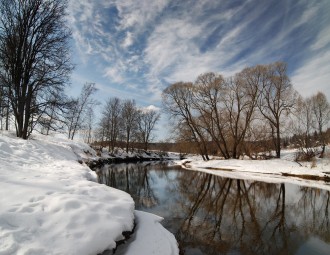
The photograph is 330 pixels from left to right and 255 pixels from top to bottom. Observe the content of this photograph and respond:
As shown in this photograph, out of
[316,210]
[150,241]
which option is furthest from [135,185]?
[150,241]

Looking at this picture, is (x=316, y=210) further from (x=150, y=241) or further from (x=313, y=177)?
(x=313, y=177)

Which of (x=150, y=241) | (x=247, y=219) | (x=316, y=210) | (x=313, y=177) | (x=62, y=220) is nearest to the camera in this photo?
(x=62, y=220)

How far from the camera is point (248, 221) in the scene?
8297mm

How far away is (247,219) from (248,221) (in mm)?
266

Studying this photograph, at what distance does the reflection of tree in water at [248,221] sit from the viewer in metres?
6.38

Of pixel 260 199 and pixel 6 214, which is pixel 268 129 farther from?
pixel 6 214

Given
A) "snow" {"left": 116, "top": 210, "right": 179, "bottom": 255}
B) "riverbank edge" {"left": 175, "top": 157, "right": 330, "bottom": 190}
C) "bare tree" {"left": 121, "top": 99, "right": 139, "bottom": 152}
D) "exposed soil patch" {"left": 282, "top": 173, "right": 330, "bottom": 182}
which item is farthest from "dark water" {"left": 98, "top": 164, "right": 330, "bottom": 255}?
"bare tree" {"left": 121, "top": 99, "right": 139, "bottom": 152}

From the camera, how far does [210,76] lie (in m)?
31.9

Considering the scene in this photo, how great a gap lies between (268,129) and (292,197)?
20025mm

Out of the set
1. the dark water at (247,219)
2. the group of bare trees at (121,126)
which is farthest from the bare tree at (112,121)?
the dark water at (247,219)

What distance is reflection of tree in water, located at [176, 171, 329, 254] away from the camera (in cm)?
638

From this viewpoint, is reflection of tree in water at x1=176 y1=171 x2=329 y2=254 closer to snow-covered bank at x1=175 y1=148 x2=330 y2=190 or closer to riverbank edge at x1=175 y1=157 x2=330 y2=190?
riverbank edge at x1=175 y1=157 x2=330 y2=190

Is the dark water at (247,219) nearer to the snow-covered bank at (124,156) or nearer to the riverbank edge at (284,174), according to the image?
the riverbank edge at (284,174)

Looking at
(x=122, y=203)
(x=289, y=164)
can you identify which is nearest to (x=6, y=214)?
(x=122, y=203)
